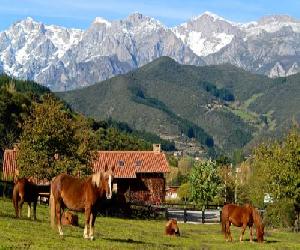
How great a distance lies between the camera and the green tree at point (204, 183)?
3413 inches

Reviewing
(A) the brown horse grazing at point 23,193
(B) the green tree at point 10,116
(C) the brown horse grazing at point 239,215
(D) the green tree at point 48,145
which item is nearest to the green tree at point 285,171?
(D) the green tree at point 48,145

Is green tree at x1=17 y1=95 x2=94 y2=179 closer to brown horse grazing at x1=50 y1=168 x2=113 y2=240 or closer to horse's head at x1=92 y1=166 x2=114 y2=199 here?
brown horse grazing at x1=50 y1=168 x2=113 y2=240

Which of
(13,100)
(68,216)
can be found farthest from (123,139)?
(68,216)

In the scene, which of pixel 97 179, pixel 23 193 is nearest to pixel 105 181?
pixel 97 179

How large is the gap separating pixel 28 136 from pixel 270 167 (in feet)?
69.3

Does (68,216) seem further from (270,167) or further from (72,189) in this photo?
(270,167)

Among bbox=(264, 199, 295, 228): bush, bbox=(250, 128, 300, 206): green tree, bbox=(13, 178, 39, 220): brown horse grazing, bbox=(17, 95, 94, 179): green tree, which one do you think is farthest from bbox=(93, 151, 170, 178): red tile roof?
bbox=(13, 178, 39, 220): brown horse grazing

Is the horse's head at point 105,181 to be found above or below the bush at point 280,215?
above

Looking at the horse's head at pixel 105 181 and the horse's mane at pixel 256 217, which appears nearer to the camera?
the horse's head at pixel 105 181

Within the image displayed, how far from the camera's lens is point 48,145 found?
5191cm

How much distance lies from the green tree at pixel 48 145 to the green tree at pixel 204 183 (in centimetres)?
3652

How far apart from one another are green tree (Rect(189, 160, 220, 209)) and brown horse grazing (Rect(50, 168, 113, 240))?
6565 cm

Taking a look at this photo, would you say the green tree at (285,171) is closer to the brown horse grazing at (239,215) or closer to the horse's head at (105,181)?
the brown horse grazing at (239,215)

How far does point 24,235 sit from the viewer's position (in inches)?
848
